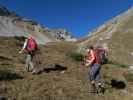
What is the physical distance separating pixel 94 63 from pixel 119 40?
47992 mm

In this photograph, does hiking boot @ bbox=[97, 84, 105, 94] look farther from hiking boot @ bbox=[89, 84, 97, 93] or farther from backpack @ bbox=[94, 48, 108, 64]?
backpack @ bbox=[94, 48, 108, 64]

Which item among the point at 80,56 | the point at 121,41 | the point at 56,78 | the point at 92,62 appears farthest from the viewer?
the point at 121,41

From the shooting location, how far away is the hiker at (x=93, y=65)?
51.1 feet

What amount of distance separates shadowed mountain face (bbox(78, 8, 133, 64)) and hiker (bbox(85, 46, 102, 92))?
32.9 metres

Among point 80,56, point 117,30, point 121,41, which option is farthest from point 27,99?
point 117,30

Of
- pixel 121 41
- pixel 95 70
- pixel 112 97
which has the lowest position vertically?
pixel 112 97

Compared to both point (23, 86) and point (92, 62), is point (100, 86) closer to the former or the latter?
point (92, 62)

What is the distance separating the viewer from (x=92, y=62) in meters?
15.6

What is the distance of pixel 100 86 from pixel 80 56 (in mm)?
12251

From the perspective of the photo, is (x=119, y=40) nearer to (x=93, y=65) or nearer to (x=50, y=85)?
(x=50, y=85)

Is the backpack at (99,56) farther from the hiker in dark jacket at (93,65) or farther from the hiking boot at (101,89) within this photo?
the hiking boot at (101,89)

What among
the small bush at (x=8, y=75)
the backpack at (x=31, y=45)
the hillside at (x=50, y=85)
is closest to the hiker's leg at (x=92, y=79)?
the hillside at (x=50, y=85)

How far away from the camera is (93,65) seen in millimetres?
15758

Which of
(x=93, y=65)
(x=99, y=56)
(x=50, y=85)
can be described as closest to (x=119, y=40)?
(x=50, y=85)
